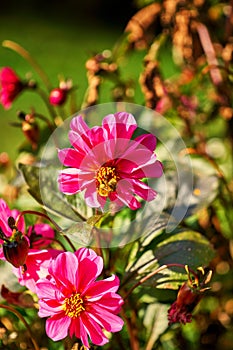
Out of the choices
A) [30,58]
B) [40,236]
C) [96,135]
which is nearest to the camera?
[96,135]

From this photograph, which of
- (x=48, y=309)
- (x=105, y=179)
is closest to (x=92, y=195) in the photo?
(x=105, y=179)

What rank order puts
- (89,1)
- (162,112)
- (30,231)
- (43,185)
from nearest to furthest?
(30,231), (43,185), (162,112), (89,1)

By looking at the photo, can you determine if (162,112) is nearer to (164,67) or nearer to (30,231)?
(30,231)

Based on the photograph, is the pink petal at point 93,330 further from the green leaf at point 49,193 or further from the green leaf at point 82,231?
the green leaf at point 49,193

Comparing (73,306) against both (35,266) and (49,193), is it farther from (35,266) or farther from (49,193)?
(49,193)

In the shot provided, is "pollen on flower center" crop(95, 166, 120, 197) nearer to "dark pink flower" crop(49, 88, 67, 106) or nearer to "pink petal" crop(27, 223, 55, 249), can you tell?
"pink petal" crop(27, 223, 55, 249)

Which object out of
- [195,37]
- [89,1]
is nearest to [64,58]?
[89,1]
